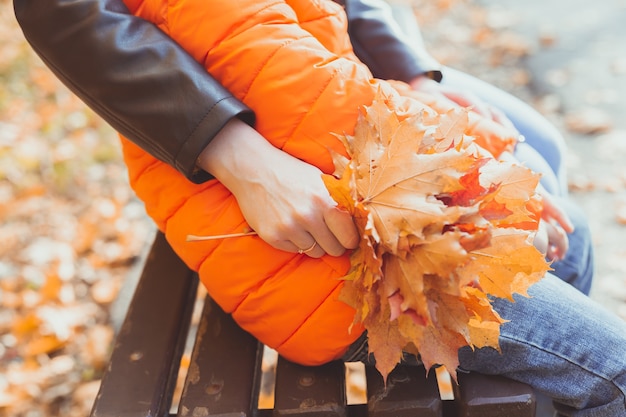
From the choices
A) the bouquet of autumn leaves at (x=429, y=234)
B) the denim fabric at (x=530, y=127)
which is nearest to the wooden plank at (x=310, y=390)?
the bouquet of autumn leaves at (x=429, y=234)

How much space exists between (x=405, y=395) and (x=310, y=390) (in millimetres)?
199

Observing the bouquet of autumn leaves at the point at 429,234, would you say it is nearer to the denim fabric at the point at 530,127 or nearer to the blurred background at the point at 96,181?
the denim fabric at the point at 530,127

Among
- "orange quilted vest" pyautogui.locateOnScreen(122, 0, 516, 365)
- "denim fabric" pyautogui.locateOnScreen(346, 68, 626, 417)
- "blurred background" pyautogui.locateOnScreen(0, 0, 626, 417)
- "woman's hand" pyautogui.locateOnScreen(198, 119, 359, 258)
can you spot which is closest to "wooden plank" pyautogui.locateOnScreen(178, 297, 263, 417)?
"orange quilted vest" pyautogui.locateOnScreen(122, 0, 516, 365)

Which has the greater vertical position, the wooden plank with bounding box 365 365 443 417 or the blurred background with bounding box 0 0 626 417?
the wooden plank with bounding box 365 365 443 417

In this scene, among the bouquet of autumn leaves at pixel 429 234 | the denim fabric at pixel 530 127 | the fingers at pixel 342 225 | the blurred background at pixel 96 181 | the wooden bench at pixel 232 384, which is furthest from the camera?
the blurred background at pixel 96 181

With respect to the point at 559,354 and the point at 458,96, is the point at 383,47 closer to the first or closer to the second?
the point at 458,96

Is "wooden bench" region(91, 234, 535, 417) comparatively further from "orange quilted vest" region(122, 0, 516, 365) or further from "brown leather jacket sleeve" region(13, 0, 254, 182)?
"brown leather jacket sleeve" region(13, 0, 254, 182)

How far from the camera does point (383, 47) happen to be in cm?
184

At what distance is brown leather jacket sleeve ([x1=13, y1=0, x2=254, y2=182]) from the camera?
4.07ft

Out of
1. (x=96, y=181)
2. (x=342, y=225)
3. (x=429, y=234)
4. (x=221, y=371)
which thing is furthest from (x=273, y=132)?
(x=96, y=181)

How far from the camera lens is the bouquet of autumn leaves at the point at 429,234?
105 centimetres

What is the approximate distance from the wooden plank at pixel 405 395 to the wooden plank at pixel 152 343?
470 mm

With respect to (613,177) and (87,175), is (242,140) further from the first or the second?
(613,177)

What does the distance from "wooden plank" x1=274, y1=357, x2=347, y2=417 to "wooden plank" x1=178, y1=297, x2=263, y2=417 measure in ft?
0.22
